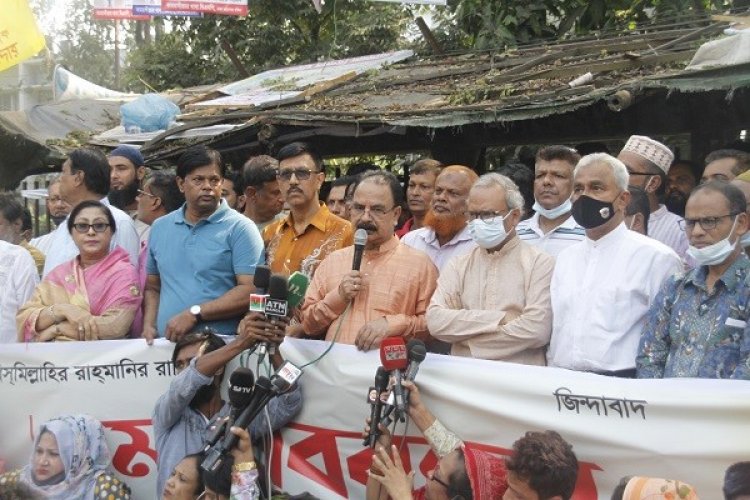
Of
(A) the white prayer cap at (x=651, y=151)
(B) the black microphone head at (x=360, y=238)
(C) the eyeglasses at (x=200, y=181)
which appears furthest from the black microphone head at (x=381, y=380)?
(A) the white prayer cap at (x=651, y=151)

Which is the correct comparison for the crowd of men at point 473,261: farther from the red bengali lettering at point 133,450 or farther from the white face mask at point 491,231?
the red bengali lettering at point 133,450

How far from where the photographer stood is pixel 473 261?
5086mm

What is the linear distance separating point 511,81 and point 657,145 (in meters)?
2.67

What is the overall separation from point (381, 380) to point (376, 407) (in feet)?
0.40

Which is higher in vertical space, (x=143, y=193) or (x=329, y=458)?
(x=143, y=193)

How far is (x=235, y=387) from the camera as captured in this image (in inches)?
189

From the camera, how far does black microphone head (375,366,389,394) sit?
182 inches

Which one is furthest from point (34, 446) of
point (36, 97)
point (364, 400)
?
point (36, 97)

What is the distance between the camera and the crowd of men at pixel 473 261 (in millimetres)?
4359

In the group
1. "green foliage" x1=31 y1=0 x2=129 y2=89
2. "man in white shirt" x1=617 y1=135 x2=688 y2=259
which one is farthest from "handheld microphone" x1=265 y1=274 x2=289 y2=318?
"green foliage" x1=31 y1=0 x2=129 y2=89

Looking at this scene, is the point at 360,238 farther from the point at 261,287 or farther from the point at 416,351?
Result: the point at 416,351

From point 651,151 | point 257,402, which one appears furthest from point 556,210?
A: point 257,402

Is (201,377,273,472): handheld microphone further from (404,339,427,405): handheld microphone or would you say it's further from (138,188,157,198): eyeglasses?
(138,188,157,198): eyeglasses

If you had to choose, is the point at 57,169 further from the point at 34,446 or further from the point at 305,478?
the point at 305,478
